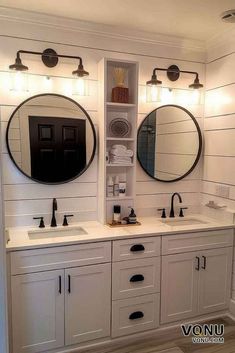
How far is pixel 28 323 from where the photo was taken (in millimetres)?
2004

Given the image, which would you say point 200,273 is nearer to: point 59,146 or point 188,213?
point 188,213

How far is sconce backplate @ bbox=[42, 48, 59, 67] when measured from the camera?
7.67 ft

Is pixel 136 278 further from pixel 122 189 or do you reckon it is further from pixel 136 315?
pixel 122 189

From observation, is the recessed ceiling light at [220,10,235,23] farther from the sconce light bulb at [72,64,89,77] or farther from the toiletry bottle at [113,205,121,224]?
the toiletry bottle at [113,205,121,224]

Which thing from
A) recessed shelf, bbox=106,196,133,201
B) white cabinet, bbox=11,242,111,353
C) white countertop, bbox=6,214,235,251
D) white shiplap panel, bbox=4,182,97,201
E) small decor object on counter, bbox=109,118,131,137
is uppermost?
small decor object on counter, bbox=109,118,131,137

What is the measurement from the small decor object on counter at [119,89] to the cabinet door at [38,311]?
1.45m

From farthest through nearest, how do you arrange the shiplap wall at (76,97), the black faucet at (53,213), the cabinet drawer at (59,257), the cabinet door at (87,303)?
the black faucet at (53,213), the shiplap wall at (76,97), the cabinet door at (87,303), the cabinet drawer at (59,257)

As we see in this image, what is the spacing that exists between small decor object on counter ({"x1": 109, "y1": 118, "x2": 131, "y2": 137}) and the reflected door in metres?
0.25

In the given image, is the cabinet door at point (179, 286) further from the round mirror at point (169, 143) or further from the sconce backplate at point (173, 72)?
the sconce backplate at point (173, 72)

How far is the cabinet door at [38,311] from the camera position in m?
1.97

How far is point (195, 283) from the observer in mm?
2471

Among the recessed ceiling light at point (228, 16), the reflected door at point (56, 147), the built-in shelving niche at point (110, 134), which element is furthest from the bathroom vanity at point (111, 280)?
the recessed ceiling light at point (228, 16)

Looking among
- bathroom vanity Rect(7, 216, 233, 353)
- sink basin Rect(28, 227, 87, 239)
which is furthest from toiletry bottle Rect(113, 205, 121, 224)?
sink basin Rect(28, 227, 87, 239)

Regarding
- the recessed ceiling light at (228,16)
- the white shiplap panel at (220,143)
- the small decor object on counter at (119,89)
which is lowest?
the white shiplap panel at (220,143)
